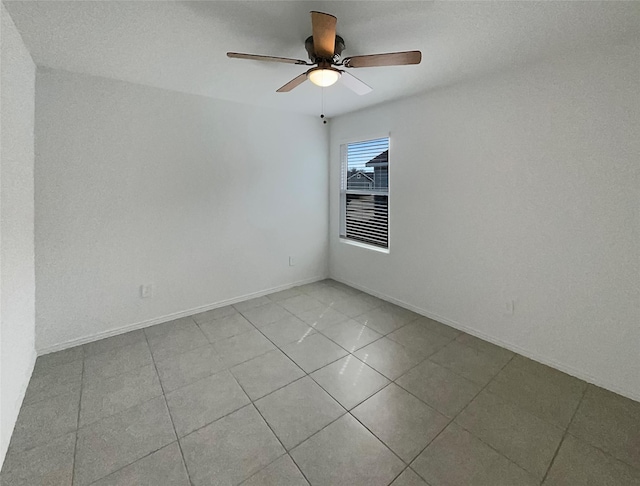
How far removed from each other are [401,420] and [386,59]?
2245 millimetres

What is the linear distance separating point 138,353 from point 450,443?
2.51 metres

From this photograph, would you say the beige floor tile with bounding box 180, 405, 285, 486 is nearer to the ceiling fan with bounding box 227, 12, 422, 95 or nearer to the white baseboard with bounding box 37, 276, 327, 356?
the white baseboard with bounding box 37, 276, 327, 356

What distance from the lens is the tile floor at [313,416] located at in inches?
58.5

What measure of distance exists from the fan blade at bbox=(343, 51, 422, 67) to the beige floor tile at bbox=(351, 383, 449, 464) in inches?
86.0

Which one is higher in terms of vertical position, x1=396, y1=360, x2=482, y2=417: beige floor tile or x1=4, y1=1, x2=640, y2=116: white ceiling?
x1=4, y1=1, x2=640, y2=116: white ceiling

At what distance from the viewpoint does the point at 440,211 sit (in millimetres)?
3055

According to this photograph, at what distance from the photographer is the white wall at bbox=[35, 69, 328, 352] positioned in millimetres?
2510

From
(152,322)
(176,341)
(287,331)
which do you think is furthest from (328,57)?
(152,322)

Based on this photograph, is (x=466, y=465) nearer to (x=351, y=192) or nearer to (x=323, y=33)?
→ (x=323, y=33)

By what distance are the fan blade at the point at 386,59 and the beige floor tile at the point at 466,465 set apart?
2.24 meters

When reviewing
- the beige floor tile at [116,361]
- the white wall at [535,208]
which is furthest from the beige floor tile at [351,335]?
the beige floor tile at [116,361]

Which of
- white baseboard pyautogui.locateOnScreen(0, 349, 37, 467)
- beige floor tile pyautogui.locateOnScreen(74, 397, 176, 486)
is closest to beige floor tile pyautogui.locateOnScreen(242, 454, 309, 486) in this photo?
beige floor tile pyautogui.locateOnScreen(74, 397, 176, 486)

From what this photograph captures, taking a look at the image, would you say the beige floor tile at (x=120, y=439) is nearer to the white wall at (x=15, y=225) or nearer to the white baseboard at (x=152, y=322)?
the white wall at (x=15, y=225)

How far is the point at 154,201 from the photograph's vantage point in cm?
298
